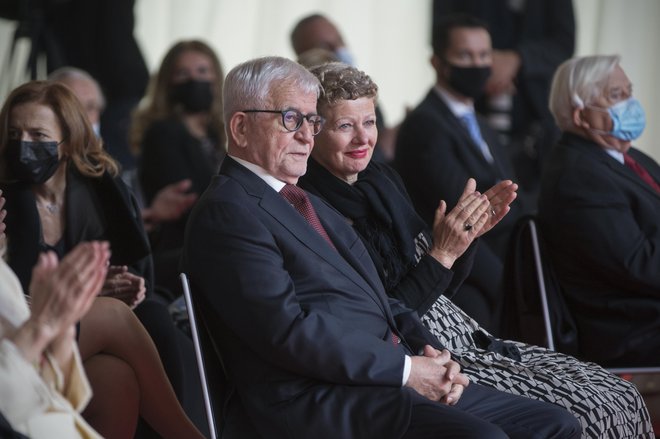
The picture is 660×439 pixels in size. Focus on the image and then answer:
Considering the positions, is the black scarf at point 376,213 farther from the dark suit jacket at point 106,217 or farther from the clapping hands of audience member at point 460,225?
the dark suit jacket at point 106,217

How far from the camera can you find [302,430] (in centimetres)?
280

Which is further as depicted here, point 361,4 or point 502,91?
point 361,4

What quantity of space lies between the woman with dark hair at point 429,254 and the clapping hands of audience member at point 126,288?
1.99 ft

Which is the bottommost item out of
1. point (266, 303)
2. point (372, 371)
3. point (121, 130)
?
point (121, 130)

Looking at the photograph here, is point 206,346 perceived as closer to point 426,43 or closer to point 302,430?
point 302,430

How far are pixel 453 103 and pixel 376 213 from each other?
65.2 inches

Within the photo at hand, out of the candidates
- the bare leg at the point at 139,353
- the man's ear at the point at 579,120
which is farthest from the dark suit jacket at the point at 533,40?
the bare leg at the point at 139,353

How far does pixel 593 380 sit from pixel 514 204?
1.68m

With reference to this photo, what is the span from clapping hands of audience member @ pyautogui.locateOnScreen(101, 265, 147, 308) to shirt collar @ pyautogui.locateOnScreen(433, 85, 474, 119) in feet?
6.21

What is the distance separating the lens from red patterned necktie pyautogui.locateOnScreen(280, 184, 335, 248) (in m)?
3.12

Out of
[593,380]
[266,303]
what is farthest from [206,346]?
[593,380]

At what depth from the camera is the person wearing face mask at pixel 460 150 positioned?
15.0 feet

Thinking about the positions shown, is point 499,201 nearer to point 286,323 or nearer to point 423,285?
point 423,285

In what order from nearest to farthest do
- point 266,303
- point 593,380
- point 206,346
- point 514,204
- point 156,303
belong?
point 266,303, point 206,346, point 593,380, point 156,303, point 514,204
